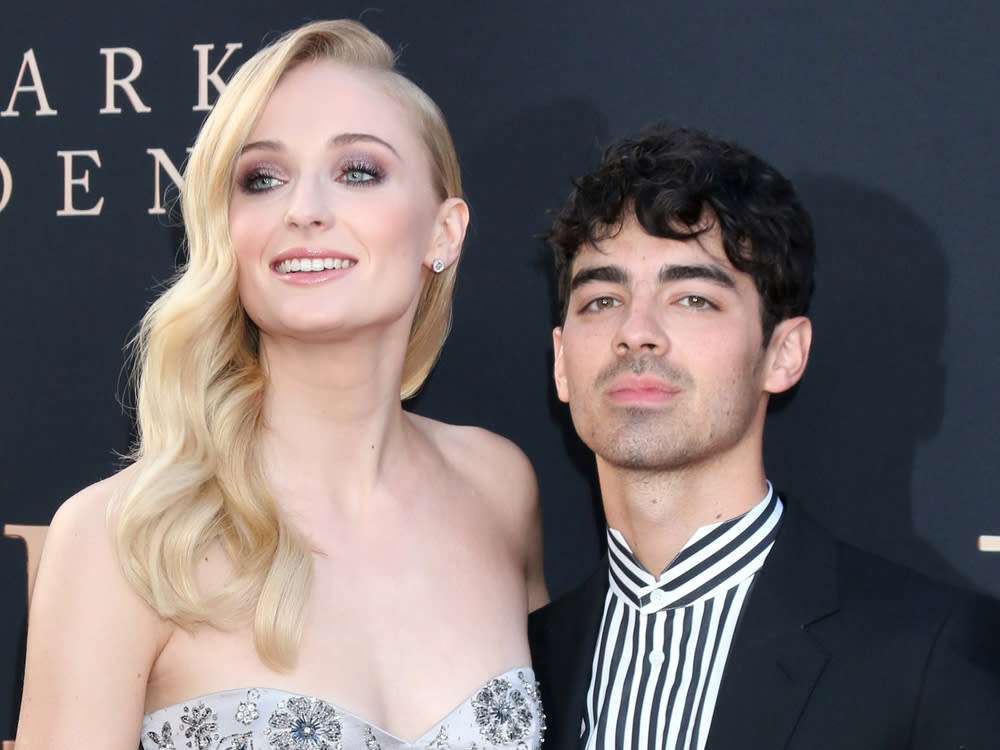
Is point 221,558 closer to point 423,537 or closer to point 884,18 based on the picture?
point 423,537

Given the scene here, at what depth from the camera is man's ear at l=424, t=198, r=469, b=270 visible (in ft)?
8.18

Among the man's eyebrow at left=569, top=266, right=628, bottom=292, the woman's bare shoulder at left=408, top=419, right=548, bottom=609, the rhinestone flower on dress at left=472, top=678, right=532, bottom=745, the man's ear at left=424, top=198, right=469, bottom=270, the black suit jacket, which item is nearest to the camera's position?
the black suit jacket

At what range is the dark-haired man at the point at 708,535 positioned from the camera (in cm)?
Answer: 201

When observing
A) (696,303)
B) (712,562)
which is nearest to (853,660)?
(712,562)

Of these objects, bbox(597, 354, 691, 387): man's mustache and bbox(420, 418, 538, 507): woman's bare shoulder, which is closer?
bbox(597, 354, 691, 387): man's mustache

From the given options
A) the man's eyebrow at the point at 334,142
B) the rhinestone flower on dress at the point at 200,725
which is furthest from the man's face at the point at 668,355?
the rhinestone flower on dress at the point at 200,725

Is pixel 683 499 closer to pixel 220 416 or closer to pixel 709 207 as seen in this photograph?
pixel 709 207

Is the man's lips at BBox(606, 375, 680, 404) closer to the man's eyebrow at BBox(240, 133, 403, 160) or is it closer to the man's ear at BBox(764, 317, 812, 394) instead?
the man's ear at BBox(764, 317, 812, 394)

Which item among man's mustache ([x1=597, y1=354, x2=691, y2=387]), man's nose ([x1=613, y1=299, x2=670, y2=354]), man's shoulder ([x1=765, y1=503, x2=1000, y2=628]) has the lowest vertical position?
man's shoulder ([x1=765, y1=503, x2=1000, y2=628])

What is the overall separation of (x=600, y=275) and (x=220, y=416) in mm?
785

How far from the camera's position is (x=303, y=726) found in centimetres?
205

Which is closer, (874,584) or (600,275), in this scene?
(874,584)

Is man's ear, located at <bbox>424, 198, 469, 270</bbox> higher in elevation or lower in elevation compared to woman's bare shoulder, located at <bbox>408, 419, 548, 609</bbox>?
higher

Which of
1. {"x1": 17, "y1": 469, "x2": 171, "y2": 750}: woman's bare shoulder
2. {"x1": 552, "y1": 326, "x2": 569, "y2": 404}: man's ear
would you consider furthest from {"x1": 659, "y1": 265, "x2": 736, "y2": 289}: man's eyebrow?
{"x1": 17, "y1": 469, "x2": 171, "y2": 750}: woman's bare shoulder
